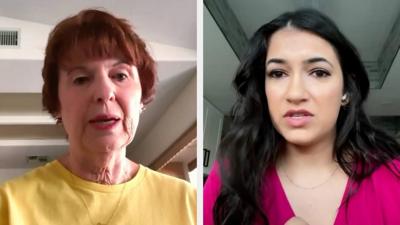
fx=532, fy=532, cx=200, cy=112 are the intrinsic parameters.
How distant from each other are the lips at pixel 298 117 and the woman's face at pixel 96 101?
0.37 metres

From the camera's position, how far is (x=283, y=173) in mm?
1099

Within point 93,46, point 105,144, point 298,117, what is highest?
point 93,46

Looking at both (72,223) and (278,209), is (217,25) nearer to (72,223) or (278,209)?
(278,209)

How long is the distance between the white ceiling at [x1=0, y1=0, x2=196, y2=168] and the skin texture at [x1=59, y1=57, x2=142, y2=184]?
0.04 m

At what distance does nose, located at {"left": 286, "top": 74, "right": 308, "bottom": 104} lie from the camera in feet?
3.48

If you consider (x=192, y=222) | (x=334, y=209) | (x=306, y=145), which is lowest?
(x=192, y=222)

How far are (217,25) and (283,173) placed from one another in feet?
1.14

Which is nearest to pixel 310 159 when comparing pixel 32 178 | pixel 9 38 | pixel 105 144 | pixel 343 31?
pixel 343 31

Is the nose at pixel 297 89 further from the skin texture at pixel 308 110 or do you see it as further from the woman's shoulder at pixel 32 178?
the woman's shoulder at pixel 32 178

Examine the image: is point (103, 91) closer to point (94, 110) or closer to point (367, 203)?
point (94, 110)

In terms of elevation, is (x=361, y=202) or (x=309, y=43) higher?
(x=309, y=43)

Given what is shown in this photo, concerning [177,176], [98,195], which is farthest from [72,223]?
[177,176]

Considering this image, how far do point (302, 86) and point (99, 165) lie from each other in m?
0.49

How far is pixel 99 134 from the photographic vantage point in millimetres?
1215
